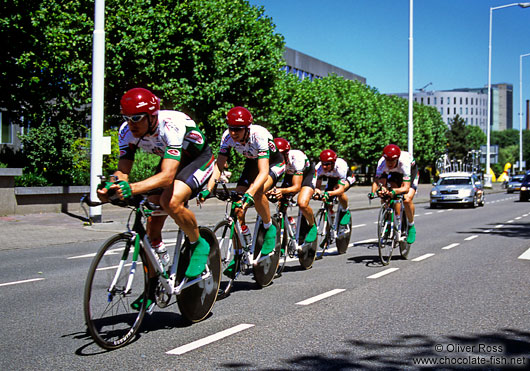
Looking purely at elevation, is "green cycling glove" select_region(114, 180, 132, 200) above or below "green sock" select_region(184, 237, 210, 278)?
above

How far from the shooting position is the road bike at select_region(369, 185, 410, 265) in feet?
30.9

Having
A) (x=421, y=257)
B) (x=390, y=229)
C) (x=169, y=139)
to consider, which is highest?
(x=169, y=139)

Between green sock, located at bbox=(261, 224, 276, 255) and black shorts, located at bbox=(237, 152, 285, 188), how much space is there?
59cm

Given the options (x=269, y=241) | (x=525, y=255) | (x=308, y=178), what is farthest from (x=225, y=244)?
(x=525, y=255)

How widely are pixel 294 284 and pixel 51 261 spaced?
444 cm

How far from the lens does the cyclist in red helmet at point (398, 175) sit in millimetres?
9445

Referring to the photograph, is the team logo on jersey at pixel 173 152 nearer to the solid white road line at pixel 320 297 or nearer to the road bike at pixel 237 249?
the road bike at pixel 237 249

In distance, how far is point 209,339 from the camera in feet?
15.9

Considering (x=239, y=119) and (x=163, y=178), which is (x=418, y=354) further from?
(x=239, y=119)

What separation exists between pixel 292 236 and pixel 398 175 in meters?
2.53

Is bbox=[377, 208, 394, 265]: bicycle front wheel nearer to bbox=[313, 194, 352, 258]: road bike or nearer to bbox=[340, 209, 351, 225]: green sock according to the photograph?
bbox=[313, 194, 352, 258]: road bike

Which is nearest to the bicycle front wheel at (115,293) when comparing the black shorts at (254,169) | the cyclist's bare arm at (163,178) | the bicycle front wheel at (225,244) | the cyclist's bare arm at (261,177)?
the cyclist's bare arm at (163,178)

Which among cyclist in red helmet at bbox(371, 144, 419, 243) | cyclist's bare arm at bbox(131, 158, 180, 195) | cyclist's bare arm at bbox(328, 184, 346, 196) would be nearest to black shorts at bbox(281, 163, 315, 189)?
cyclist's bare arm at bbox(328, 184, 346, 196)

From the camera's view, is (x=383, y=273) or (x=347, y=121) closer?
(x=383, y=273)
